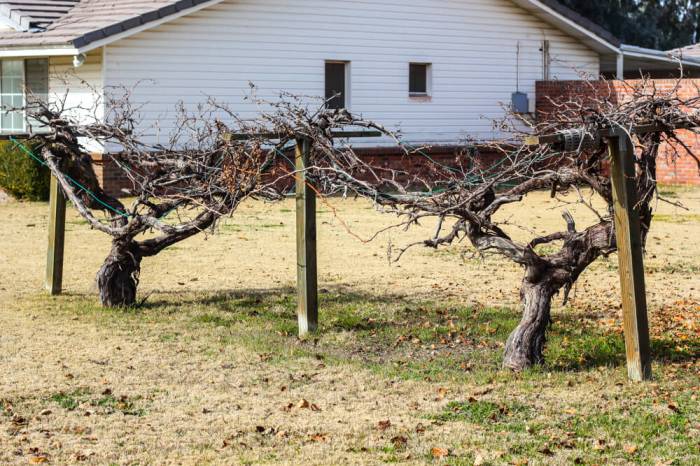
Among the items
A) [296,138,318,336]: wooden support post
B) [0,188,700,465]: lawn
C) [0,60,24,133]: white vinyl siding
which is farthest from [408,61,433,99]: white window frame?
[296,138,318,336]: wooden support post

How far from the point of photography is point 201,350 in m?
8.73

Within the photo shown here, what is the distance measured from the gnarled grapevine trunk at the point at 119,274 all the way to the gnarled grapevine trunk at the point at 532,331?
4009 millimetres

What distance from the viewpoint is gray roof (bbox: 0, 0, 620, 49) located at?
788 inches

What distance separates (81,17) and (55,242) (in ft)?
38.5

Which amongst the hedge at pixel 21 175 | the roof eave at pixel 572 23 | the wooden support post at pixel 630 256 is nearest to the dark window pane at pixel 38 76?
the hedge at pixel 21 175

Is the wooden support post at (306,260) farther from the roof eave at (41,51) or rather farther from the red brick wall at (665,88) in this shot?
the red brick wall at (665,88)

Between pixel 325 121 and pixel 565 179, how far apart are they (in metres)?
2.21

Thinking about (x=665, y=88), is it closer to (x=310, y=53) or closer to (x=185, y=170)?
(x=310, y=53)

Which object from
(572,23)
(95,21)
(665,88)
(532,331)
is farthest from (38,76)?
(532,331)

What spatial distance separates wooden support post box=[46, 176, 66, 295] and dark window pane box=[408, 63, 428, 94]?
14.9 metres

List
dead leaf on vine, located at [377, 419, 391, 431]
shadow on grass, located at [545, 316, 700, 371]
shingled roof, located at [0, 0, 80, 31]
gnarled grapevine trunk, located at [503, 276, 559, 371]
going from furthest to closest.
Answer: shingled roof, located at [0, 0, 80, 31]
shadow on grass, located at [545, 316, 700, 371]
gnarled grapevine trunk, located at [503, 276, 559, 371]
dead leaf on vine, located at [377, 419, 391, 431]

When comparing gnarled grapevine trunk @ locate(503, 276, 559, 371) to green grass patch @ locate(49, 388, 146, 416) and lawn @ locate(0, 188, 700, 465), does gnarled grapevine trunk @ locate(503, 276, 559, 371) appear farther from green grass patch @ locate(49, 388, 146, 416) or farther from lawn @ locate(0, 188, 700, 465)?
green grass patch @ locate(49, 388, 146, 416)

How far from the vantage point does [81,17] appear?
2205cm

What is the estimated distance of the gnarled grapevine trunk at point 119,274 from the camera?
10.4m
